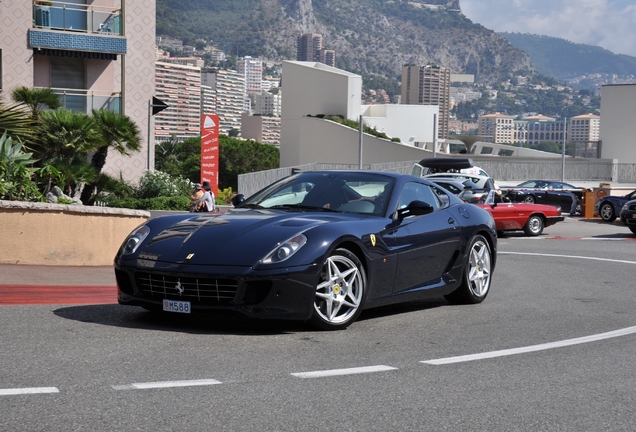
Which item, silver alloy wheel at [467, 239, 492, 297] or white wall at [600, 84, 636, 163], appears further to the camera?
white wall at [600, 84, 636, 163]

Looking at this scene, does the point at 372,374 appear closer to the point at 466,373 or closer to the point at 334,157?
the point at 466,373

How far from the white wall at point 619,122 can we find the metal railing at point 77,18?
61.8m

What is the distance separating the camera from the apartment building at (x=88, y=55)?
31.3 m

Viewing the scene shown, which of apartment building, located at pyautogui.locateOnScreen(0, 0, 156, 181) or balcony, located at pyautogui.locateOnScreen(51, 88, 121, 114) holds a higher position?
apartment building, located at pyautogui.locateOnScreen(0, 0, 156, 181)

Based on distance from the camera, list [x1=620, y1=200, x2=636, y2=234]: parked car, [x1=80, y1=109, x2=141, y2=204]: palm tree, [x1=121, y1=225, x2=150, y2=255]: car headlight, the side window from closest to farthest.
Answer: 1. [x1=121, y1=225, x2=150, y2=255]: car headlight
2. the side window
3. [x1=80, y1=109, x2=141, y2=204]: palm tree
4. [x1=620, y1=200, x2=636, y2=234]: parked car

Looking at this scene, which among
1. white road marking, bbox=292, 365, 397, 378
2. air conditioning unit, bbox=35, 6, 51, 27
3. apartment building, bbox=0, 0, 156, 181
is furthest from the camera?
air conditioning unit, bbox=35, 6, 51, 27

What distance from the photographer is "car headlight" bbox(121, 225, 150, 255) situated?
8148 mm

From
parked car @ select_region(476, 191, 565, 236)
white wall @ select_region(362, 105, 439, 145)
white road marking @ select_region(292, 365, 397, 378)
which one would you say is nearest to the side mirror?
white road marking @ select_region(292, 365, 397, 378)

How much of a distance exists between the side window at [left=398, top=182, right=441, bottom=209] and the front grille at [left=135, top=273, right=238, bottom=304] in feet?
7.43

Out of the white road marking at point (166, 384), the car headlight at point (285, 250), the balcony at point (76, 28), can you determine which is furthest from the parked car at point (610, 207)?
the white road marking at point (166, 384)

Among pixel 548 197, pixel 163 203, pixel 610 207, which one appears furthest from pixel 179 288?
pixel 548 197

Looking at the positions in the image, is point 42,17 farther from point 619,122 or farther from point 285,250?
point 619,122

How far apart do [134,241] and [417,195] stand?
292 cm

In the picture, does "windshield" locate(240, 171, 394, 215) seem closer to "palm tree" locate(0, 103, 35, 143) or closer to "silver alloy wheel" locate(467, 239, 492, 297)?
"silver alloy wheel" locate(467, 239, 492, 297)
